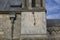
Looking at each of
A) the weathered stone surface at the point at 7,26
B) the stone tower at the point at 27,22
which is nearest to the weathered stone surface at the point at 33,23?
the stone tower at the point at 27,22

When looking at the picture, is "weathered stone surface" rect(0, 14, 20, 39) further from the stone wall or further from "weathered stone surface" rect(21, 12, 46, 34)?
"weathered stone surface" rect(21, 12, 46, 34)

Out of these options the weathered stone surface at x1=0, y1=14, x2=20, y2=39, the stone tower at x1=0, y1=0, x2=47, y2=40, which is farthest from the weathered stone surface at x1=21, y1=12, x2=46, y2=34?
the weathered stone surface at x1=0, y1=14, x2=20, y2=39

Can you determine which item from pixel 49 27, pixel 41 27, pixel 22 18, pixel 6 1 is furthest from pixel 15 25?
pixel 6 1

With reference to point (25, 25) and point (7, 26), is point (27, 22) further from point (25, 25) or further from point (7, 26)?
point (7, 26)

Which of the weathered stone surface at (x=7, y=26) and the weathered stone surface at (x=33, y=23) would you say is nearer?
A: the weathered stone surface at (x=33, y=23)

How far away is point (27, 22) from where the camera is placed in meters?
9.68

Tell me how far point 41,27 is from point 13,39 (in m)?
1.73

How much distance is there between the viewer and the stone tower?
941cm

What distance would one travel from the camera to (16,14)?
10195mm

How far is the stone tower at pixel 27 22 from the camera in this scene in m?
9.41

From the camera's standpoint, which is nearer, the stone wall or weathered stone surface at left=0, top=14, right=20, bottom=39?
the stone wall

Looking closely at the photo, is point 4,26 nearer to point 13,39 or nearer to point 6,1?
point 13,39

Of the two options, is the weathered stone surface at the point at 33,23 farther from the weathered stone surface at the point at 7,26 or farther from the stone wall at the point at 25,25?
the weathered stone surface at the point at 7,26

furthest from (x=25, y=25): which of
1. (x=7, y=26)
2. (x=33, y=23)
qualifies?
(x=7, y=26)
